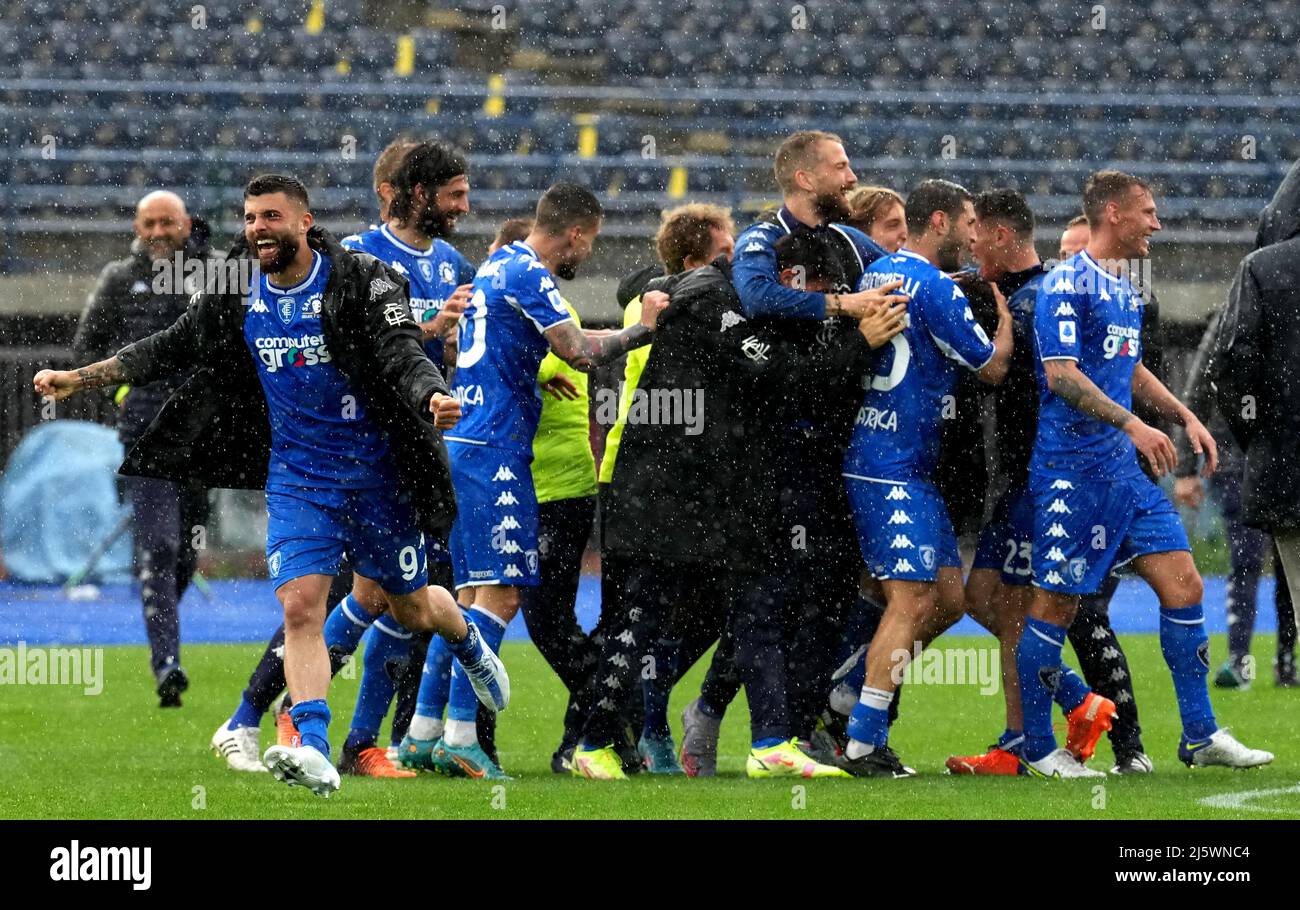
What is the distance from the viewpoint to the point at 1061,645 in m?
7.07

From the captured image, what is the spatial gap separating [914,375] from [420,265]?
183 centimetres

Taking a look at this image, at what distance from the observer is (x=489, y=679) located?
667 cm

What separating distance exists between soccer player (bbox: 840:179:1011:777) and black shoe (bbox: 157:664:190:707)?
3785 millimetres

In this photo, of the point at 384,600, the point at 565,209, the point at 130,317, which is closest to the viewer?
the point at 384,600

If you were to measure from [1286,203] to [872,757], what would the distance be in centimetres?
240

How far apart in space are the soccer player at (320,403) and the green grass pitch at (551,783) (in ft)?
1.86

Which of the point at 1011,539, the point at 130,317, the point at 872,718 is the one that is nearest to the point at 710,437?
the point at 872,718

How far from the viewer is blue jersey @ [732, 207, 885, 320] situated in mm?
6855

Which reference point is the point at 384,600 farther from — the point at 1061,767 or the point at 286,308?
the point at 1061,767

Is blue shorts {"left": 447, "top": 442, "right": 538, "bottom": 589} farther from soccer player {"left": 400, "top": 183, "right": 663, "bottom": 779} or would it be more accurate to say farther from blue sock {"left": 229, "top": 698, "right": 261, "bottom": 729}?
blue sock {"left": 229, "top": 698, "right": 261, "bottom": 729}

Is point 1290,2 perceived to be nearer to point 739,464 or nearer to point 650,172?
point 650,172

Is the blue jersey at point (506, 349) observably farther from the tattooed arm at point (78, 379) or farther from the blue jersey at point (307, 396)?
the tattooed arm at point (78, 379)

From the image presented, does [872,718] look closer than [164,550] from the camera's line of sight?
Yes

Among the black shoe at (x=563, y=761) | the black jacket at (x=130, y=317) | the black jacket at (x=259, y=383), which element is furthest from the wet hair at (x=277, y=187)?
the black jacket at (x=130, y=317)
